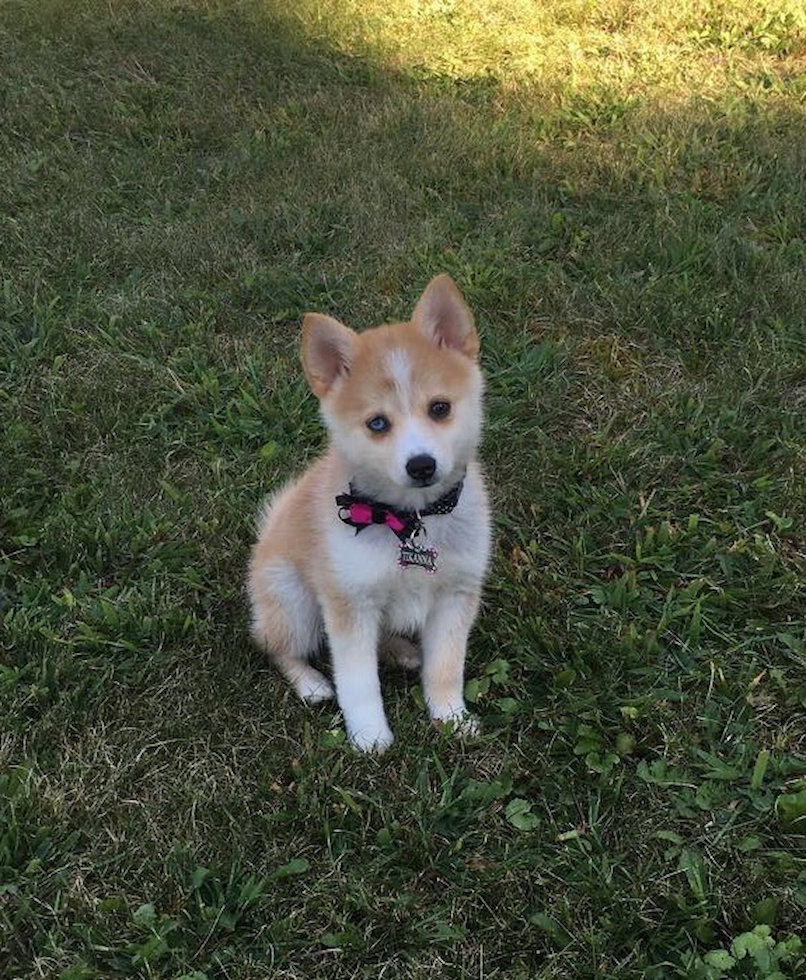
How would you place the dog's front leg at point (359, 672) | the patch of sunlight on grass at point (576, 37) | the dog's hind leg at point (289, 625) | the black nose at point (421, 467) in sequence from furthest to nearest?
the patch of sunlight on grass at point (576, 37) < the dog's hind leg at point (289, 625) < the dog's front leg at point (359, 672) < the black nose at point (421, 467)

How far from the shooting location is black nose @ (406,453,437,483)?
8.36 ft

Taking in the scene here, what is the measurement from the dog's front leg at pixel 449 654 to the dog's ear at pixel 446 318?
81cm

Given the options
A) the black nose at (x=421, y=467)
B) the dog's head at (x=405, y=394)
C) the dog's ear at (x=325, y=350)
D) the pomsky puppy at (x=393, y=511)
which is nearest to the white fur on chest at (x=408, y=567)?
the pomsky puppy at (x=393, y=511)

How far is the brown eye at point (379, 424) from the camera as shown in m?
2.70

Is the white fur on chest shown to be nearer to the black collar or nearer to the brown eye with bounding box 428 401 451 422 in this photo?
the black collar

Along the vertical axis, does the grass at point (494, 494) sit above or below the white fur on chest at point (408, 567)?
below

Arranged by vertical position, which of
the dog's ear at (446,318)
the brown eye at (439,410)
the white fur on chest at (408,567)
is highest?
the dog's ear at (446,318)

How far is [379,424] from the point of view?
2.71m

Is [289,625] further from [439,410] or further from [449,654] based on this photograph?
[439,410]

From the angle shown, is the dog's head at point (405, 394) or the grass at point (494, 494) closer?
the grass at point (494, 494)

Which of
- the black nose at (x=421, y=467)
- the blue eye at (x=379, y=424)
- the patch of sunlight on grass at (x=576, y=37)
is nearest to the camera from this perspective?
the black nose at (x=421, y=467)

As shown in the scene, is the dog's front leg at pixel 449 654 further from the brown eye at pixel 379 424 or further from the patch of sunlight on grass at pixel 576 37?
the patch of sunlight on grass at pixel 576 37

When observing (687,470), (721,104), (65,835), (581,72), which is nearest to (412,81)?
(581,72)

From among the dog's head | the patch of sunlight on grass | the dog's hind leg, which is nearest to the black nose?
the dog's head
